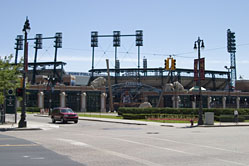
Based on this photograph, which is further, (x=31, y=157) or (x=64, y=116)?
(x=64, y=116)

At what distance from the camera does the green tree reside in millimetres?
31312

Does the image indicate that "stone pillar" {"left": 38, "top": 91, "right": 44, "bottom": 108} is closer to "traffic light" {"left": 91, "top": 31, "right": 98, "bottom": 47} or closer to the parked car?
"traffic light" {"left": 91, "top": 31, "right": 98, "bottom": 47}

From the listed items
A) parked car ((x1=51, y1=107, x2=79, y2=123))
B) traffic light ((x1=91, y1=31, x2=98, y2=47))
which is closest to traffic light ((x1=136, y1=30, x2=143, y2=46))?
traffic light ((x1=91, y1=31, x2=98, y2=47))

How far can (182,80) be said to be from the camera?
118750 mm

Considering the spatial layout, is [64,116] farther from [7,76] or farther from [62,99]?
[62,99]

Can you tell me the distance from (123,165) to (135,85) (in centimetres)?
8445

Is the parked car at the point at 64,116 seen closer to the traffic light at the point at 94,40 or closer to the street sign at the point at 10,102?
the street sign at the point at 10,102

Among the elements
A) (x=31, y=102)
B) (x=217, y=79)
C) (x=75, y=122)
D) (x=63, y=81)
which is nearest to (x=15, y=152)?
(x=75, y=122)

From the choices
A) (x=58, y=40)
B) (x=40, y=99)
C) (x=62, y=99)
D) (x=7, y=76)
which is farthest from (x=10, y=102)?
(x=58, y=40)

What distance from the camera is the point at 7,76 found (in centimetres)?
3141

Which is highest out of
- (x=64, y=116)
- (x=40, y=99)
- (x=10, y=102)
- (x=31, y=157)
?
(x=40, y=99)

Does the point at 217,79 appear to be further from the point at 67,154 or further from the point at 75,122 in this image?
the point at 67,154

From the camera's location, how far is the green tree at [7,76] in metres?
31.3

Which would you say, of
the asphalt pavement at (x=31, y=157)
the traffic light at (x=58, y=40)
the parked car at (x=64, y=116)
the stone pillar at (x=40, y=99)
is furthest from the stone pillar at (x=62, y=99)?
the asphalt pavement at (x=31, y=157)
